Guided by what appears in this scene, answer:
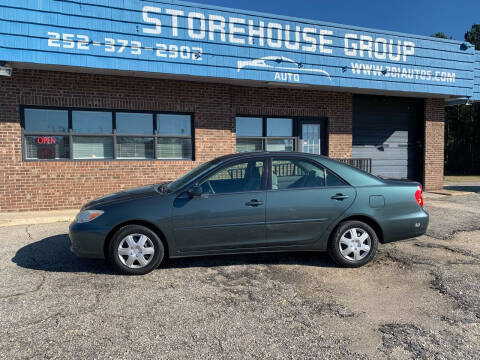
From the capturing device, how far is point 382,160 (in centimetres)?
1215

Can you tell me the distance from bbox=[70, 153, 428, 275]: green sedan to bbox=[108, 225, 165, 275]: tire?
12mm

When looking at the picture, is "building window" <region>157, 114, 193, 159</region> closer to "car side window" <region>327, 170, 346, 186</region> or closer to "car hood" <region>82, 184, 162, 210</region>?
"car hood" <region>82, 184, 162, 210</region>

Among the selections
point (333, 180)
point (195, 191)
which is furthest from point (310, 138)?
point (195, 191)

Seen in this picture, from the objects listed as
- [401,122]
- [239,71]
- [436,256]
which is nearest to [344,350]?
[436,256]

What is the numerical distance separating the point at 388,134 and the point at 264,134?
484 cm

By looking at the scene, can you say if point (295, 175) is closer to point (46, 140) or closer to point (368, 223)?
point (368, 223)

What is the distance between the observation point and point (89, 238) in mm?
4066

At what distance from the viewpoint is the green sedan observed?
4.10m

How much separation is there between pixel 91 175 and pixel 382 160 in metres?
9.46

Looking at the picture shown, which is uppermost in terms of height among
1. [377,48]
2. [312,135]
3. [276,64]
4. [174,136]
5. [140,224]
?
[377,48]

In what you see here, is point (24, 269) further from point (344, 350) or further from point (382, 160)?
point (382, 160)

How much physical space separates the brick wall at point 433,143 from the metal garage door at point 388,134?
0.94 ft

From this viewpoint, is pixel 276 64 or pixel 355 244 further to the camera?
pixel 276 64

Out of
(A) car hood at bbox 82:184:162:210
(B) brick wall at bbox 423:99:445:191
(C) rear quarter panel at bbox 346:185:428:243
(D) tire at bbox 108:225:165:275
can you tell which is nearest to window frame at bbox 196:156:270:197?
(A) car hood at bbox 82:184:162:210
